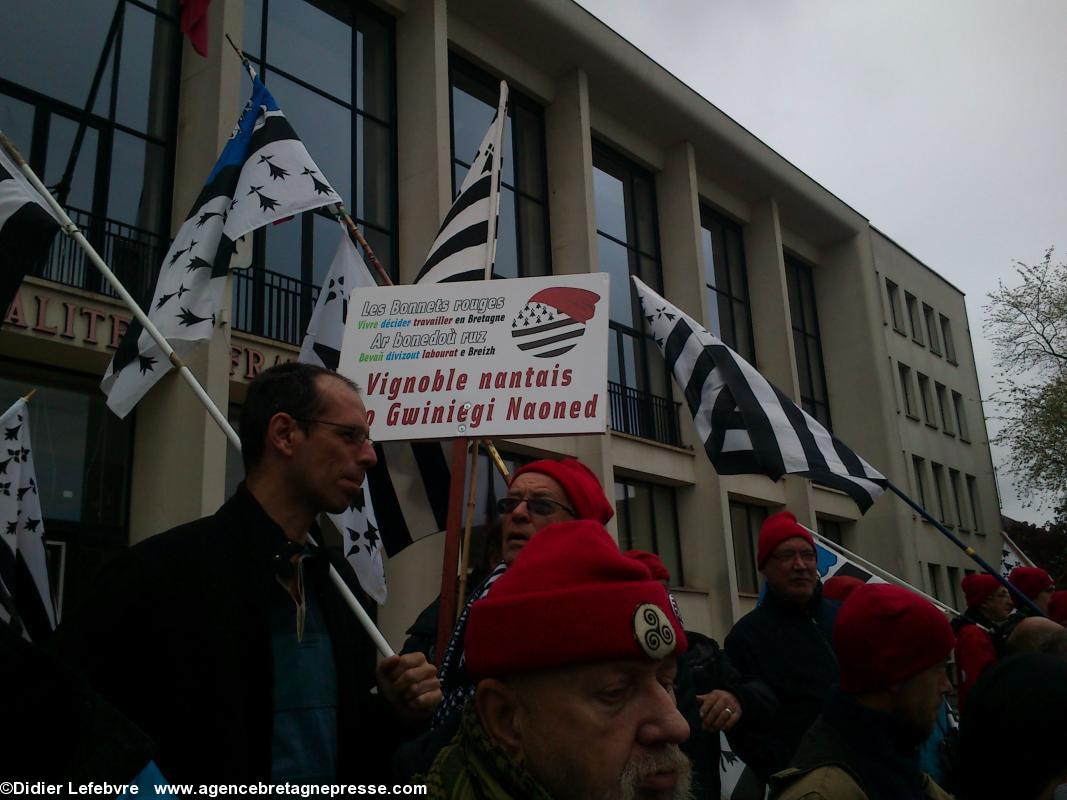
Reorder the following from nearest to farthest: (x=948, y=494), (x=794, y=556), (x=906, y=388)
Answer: (x=794, y=556) < (x=906, y=388) < (x=948, y=494)

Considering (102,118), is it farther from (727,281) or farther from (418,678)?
(727,281)

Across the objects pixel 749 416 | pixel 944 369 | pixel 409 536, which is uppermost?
pixel 944 369

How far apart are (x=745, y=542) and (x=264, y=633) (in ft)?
64.5

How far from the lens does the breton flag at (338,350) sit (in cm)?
521

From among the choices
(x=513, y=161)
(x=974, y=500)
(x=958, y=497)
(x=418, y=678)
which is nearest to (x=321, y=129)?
(x=513, y=161)

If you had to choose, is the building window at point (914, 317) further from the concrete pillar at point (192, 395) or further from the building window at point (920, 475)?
the concrete pillar at point (192, 395)

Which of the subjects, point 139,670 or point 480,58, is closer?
point 139,670

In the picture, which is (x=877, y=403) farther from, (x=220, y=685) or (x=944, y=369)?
(x=220, y=685)

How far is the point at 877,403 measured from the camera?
2586 cm

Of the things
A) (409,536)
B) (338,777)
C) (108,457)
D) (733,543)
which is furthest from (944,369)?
(338,777)

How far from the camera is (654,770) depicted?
61.8 inches

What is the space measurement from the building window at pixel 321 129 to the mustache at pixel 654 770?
1108cm

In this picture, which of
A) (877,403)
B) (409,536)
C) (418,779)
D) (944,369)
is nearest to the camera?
(418,779)

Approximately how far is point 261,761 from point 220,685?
8.2 inches
